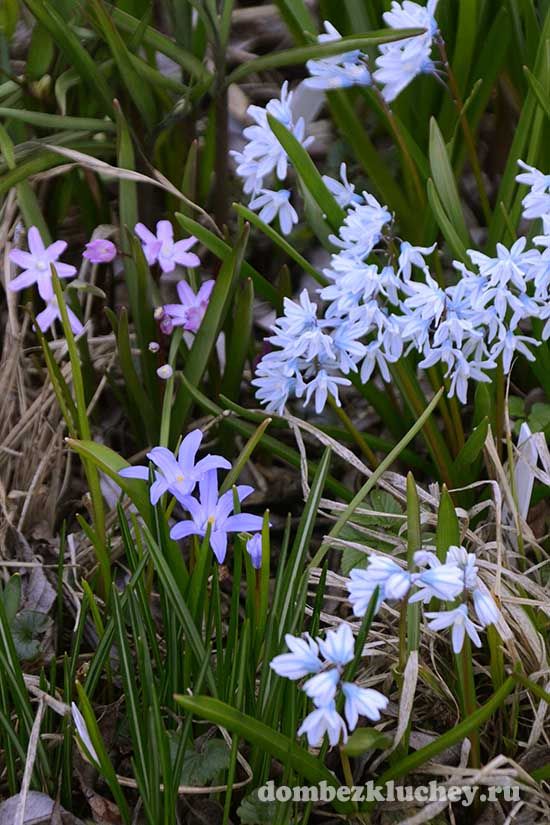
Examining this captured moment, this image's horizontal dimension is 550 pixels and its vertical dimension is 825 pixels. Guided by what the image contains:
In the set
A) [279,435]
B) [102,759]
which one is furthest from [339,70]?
[102,759]

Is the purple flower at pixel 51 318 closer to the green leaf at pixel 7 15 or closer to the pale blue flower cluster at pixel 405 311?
the pale blue flower cluster at pixel 405 311

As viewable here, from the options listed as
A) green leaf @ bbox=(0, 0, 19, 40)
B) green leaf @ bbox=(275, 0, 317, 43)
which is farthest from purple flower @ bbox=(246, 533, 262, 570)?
green leaf @ bbox=(0, 0, 19, 40)

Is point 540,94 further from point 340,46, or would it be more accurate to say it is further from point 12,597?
point 12,597

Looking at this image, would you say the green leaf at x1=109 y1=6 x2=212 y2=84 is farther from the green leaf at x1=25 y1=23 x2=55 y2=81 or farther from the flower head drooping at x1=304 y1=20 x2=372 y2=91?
the flower head drooping at x1=304 y1=20 x2=372 y2=91

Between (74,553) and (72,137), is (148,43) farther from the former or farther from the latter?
(74,553)

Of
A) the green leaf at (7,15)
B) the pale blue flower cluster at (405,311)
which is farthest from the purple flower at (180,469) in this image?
the green leaf at (7,15)
